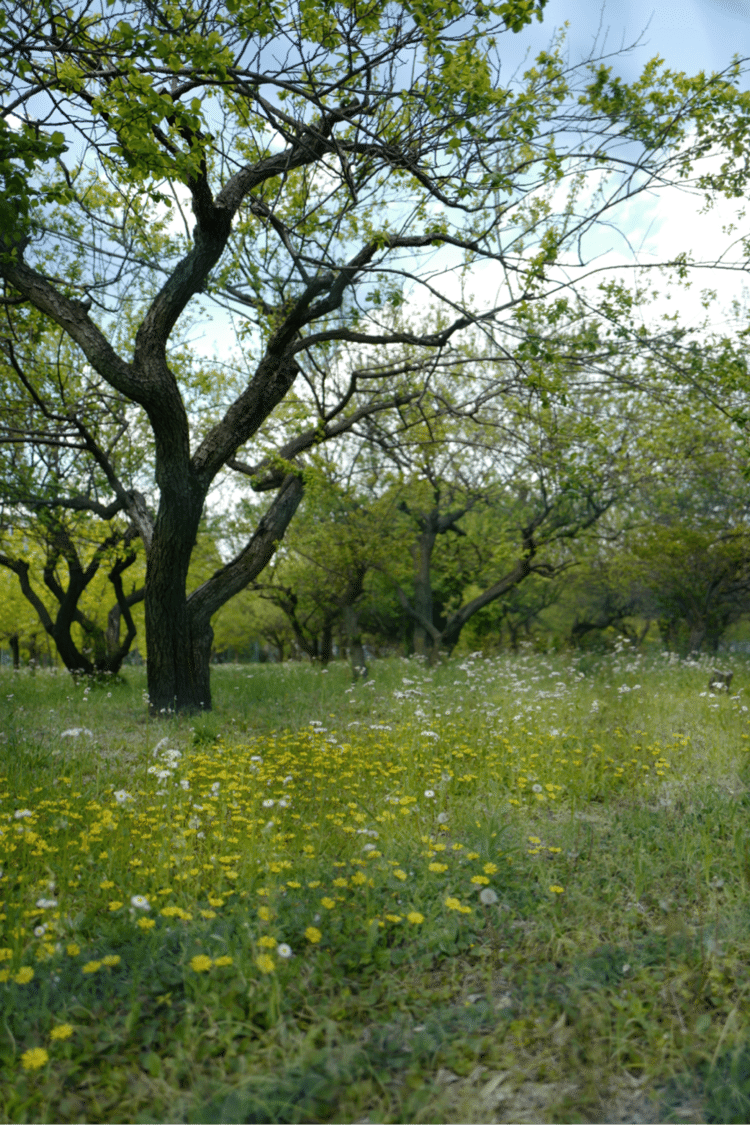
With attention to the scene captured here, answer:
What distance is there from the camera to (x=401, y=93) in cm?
539

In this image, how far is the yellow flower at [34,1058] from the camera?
235cm

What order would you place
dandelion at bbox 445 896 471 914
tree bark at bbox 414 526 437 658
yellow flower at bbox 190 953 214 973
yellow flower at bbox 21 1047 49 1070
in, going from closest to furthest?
yellow flower at bbox 21 1047 49 1070 < yellow flower at bbox 190 953 214 973 < dandelion at bbox 445 896 471 914 < tree bark at bbox 414 526 437 658

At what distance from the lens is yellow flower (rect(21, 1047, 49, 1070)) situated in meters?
2.35

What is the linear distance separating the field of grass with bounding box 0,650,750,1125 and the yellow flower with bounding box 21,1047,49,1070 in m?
0.01

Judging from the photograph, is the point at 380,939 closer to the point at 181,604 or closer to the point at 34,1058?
the point at 34,1058

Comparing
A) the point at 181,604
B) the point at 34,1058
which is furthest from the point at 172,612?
the point at 34,1058

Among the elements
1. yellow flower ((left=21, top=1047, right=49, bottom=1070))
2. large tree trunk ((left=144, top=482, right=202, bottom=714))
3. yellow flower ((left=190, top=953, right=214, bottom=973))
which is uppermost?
large tree trunk ((left=144, top=482, right=202, bottom=714))

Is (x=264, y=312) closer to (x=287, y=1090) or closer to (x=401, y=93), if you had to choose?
(x=401, y=93)

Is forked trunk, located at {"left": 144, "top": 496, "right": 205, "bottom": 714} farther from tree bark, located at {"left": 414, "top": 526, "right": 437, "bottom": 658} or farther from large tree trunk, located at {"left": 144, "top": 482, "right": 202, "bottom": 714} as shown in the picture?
tree bark, located at {"left": 414, "top": 526, "right": 437, "bottom": 658}

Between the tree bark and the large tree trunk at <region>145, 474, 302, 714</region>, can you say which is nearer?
the large tree trunk at <region>145, 474, 302, 714</region>

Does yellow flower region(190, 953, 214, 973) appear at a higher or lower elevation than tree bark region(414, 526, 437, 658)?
lower

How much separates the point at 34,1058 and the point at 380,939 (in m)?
1.52

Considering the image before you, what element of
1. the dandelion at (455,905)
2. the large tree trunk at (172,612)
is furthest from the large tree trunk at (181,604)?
the dandelion at (455,905)

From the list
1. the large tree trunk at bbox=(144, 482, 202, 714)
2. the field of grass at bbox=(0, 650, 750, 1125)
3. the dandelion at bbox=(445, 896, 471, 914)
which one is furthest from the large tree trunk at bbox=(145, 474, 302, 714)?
the dandelion at bbox=(445, 896, 471, 914)
